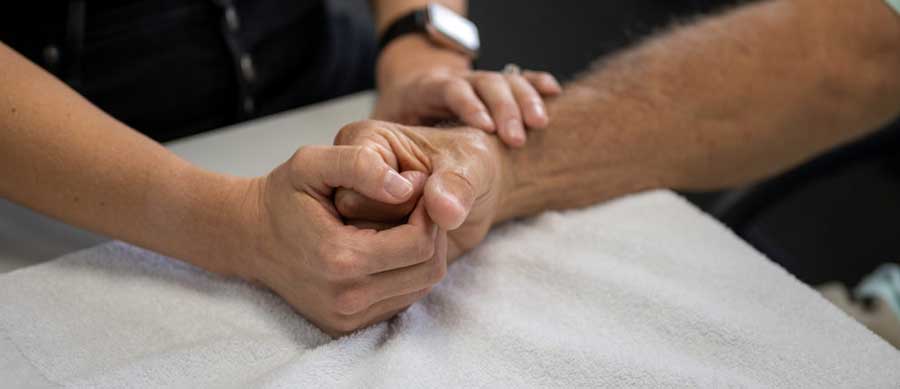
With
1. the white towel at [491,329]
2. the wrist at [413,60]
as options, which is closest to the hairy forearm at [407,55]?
the wrist at [413,60]

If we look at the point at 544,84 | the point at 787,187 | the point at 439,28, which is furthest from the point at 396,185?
the point at 787,187

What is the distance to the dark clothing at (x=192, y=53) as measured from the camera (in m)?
0.90

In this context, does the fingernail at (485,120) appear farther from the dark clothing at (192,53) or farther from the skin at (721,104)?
the dark clothing at (192,53)

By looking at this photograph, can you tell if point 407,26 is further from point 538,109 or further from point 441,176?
point 441,176

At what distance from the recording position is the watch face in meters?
1.02

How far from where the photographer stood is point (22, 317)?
0.64 metres

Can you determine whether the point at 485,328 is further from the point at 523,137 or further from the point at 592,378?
the point at 523,137

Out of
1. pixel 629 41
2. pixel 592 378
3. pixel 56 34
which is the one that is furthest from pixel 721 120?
pixel 56 34

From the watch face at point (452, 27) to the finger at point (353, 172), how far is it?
0.45m

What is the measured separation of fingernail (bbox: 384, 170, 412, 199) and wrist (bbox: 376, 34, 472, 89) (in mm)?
412

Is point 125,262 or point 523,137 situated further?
point 523,137

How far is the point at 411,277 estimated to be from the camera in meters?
0.62

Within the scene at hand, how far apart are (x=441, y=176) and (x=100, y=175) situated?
326 mm

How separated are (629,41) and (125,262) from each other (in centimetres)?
75
